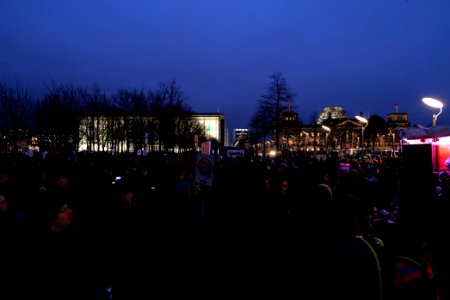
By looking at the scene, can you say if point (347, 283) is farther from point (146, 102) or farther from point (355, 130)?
point (355, 130)

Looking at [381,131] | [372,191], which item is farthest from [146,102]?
[381,131]

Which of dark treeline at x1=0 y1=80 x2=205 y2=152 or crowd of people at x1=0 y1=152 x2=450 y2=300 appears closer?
crowd of people at x1=0 y1=152 x2=450 y2=300

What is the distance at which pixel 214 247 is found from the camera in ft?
27.0

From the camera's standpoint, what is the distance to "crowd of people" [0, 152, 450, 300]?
2.81 metres

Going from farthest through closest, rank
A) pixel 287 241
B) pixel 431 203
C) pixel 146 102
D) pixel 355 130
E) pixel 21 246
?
pixel 355 130, pixel 146 102, pixel 287 241, pixel 431 203, pixel 21 246

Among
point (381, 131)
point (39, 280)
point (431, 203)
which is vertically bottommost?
point (39, 280)

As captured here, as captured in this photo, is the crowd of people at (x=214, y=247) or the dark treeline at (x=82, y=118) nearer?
the crowd of people at (x=214, y=247)

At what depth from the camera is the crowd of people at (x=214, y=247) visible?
111 inches

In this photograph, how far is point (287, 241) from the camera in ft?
24.2

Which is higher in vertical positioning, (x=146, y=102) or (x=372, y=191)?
(x=146, y=102)

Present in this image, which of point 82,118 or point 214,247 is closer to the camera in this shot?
point 214,247

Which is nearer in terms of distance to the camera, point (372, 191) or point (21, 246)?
point (21, 246)

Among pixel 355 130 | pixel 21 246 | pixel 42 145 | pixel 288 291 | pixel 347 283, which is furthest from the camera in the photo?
pixel 355 130

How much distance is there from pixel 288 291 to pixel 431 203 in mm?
3185
